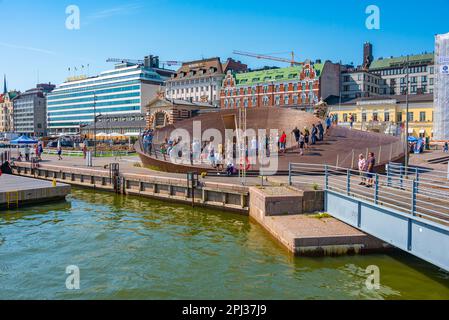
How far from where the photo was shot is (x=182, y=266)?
14172mm

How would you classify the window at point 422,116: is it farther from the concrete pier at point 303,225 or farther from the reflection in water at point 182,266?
the reflection in water at point 182,266

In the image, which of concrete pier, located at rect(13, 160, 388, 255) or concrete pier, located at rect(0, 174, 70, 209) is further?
concrete pier, located at rect(0, 174, 70, 209)

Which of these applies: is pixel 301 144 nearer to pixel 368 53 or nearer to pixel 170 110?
pixel 170 110

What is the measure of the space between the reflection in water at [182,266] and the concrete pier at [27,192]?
3.86m

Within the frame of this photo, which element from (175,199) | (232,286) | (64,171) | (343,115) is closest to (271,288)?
(232,286)

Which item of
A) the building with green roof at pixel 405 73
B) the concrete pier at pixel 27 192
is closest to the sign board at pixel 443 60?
the concrete pier at pixel 27 192

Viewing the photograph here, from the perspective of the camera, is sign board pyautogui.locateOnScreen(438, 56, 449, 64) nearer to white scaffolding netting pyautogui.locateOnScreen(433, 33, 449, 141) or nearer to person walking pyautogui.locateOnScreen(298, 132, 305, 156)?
white scaffolding netting pyautogui.locateOnScreen(433, 33, 449, 141)

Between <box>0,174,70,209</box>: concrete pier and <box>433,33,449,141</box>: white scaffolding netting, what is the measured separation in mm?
21722

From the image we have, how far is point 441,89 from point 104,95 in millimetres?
124017

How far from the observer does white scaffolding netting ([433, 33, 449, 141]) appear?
17562 millimetres

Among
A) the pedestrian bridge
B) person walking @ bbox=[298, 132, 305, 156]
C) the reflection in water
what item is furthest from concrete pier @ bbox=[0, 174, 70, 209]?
the pedestrian bridge

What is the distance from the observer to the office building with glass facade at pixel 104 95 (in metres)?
120

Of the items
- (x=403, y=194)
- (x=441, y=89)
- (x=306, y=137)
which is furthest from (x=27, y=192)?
(x=441, y=89)

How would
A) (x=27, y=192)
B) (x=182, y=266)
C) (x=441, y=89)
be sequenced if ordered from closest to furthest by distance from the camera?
(x=182, y=266) < (x=441, y=89) < (x=27, y=192)
